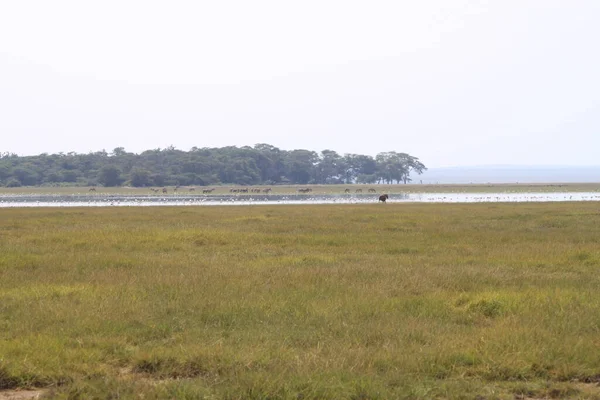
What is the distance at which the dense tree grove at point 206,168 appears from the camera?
422 feet

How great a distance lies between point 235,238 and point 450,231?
7.98 m

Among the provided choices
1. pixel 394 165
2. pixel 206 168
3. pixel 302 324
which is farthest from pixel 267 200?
pixel 394 165

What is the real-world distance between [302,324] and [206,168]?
125893mm

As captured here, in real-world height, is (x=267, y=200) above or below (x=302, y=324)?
below

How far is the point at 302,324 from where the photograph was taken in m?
9.88

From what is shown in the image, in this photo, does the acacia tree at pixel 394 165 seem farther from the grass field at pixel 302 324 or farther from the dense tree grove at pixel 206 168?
the grass field at pixel 302 324

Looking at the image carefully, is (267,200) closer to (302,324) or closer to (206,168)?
(302,324)

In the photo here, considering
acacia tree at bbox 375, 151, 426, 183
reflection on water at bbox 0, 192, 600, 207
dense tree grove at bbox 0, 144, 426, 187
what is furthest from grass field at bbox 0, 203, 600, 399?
acacia tree at bbox 375, 151, 426, 183

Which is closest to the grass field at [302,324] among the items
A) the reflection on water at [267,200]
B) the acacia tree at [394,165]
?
the reflection on water at [267,200]

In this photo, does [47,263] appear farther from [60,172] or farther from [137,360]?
[60,172]

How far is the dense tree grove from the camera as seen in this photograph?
12850 cm

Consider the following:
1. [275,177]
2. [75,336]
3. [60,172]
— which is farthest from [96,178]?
[75,336]

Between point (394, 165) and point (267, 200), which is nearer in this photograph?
point (267, 200)

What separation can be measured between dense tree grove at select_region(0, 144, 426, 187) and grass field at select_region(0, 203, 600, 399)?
11042 cm
